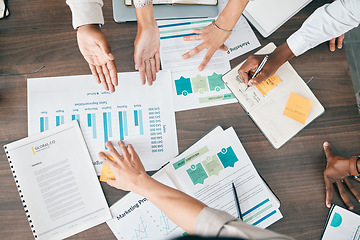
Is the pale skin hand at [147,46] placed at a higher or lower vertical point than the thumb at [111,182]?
higher

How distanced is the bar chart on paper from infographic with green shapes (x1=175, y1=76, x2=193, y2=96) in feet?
0.12

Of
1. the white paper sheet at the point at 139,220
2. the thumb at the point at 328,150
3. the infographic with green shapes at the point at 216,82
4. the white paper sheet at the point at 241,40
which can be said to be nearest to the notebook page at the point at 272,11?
the white paper sheet at the point at 241,40

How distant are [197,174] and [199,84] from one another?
32cm

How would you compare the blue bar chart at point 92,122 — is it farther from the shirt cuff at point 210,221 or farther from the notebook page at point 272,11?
the notebook page at point 272,11

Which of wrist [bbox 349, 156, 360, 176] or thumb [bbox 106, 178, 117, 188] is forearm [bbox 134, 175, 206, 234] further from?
wrist [bbox 349, 156, 360, 176]

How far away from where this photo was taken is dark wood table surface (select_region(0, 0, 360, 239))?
0.98 meters

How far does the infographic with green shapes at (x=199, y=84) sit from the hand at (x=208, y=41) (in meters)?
0.04

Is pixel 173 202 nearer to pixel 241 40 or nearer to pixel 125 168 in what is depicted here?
pixel 125 168

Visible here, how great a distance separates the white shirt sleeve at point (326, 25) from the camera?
93 cm

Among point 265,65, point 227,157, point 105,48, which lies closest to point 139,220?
point 227,157

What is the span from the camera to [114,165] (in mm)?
923

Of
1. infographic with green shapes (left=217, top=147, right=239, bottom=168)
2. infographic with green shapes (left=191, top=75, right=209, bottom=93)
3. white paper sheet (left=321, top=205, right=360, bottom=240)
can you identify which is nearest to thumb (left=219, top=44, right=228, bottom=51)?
infographic with green shapes (left=191, top=75, right=209, bottom=93)

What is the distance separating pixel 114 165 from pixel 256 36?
71 cm

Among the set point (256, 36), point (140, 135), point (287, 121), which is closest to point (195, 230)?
point (140, 135)
